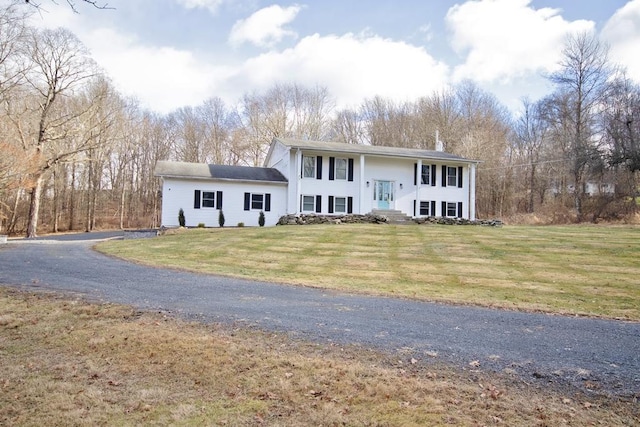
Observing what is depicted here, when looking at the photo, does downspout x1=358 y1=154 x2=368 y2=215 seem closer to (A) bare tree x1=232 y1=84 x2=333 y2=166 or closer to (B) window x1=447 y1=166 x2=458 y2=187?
(B) window x1=447 y1=166 x2=458 y2=187

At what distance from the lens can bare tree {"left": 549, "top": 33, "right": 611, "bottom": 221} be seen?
103ft

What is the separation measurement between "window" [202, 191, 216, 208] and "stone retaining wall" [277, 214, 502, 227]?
4029 millimetres

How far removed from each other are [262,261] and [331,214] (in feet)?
42.8

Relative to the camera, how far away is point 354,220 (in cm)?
2402

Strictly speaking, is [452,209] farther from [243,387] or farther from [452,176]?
[243,387]

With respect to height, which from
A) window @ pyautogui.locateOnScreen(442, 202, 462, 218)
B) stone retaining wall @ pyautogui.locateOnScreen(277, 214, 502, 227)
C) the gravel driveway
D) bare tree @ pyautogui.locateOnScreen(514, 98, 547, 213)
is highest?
bare tree @ pyautogui.locateOnScreen(514, 98, 547, 213)

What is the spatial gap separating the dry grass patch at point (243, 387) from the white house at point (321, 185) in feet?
63.1

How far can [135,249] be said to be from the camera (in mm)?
15281

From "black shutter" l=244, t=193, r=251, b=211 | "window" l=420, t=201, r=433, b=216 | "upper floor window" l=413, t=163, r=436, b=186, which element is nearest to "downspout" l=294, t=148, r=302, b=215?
"black shutter" l=244, t=193, r=251, b=211

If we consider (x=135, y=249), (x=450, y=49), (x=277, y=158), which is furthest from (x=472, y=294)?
(x=277, y=158)

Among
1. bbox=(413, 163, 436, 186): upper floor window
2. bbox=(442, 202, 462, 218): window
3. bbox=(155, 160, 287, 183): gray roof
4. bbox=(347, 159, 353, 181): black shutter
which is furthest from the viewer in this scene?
bbox=(442, 202, 462, 218): window

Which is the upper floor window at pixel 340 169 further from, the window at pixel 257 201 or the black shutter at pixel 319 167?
the window at pixel 257 201

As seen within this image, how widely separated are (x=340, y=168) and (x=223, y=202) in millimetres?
7504

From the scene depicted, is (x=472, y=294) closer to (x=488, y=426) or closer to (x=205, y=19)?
(x=488, y=426)
